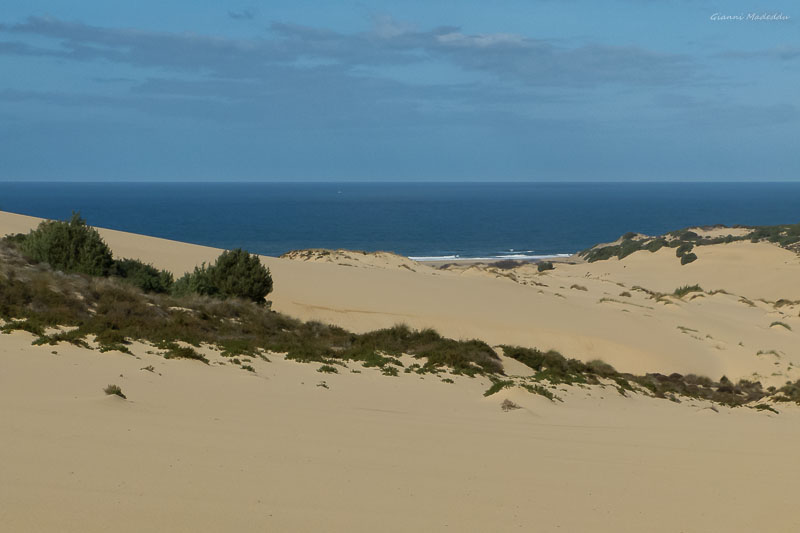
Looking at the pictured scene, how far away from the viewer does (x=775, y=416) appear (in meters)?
13.9

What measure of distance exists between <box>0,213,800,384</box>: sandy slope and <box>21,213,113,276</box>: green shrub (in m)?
5.70

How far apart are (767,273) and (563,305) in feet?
91.1

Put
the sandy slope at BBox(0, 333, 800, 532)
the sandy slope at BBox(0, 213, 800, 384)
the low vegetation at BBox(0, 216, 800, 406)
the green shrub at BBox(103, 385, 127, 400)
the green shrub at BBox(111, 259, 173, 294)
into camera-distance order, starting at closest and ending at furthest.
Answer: the sandy slope at BBox(0, 333, 800, 532)
the green shrub at BBox(103, 385, 127, 400)
the low vegetation at BBox(0, 216, 800, 406)
the green shrub at BBox(111, 259, 173, 294)
the sandy slope at BBox(0, 213, 800, 384)

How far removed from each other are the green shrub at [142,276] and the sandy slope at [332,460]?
8.35 metres

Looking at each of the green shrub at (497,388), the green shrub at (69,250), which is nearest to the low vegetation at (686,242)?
the green shrub at (69,250)

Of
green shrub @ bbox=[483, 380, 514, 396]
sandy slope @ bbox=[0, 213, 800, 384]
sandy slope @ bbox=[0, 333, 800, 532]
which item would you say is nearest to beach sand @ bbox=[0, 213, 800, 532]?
sandy slope @ bbox=[0, 333, 800, 532]

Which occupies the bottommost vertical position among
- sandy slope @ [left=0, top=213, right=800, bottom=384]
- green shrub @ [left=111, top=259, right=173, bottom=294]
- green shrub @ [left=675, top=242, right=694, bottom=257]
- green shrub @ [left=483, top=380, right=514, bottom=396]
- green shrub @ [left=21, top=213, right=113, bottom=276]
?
sandy slope @ [left=0, top=213, right=800, bottom=384]

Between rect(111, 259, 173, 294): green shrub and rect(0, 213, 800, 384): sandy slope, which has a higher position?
rect(111, 259, 173, 294): green shrub

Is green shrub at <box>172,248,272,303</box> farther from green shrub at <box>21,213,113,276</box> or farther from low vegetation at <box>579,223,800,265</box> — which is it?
low vegetation at <box>579,223,800,265</box>

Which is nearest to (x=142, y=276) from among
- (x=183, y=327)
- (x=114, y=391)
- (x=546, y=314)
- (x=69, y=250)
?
(x=69, y=250)

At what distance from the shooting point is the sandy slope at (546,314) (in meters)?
22.5

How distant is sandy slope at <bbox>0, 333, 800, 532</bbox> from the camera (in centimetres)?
536

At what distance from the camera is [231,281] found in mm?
20281

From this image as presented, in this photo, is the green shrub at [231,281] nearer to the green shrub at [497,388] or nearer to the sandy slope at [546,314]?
the sandy slope at [546,314]
